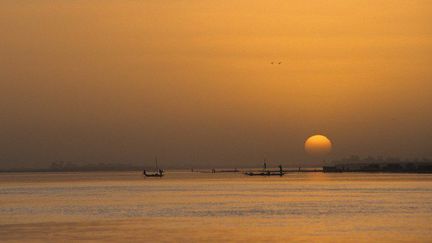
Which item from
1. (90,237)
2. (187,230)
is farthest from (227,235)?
(90,237)

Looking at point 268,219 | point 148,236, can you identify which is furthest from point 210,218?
point 148,236

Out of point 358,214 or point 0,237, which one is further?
point 358,214

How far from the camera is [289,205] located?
79375mm

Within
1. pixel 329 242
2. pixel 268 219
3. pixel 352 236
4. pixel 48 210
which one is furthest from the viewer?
pixel 48 210

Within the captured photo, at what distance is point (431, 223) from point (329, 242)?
44.4ft

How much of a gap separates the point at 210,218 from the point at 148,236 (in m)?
14.2

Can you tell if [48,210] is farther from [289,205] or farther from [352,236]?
[352,236]

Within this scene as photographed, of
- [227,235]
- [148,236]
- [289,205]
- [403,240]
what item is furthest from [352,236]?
[289,205]

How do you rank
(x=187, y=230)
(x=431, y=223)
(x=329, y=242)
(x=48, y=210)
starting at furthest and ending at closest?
(x=48, y=210) < (x=431, y=223) < (x=187, y=230) < (x=329, y=242)

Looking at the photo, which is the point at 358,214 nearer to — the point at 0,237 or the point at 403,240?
the point at 403,240

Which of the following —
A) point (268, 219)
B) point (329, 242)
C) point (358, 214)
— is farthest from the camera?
point (358, 214)

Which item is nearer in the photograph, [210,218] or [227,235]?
[227,235]

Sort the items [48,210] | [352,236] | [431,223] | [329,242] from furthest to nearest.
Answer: [48,210], [431,223], [352,236], [329,242]

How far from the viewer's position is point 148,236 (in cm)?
4794
